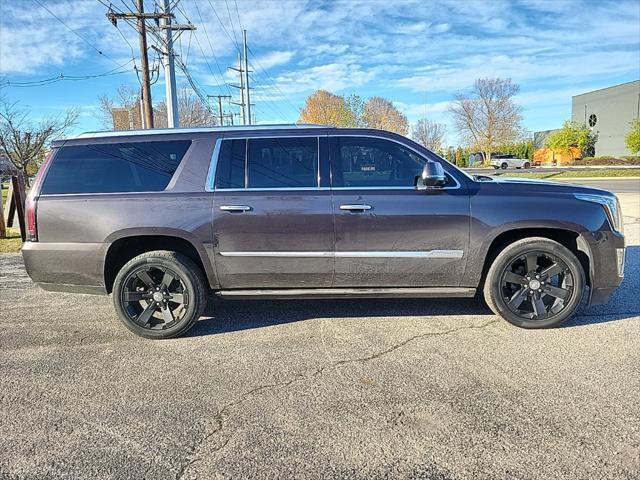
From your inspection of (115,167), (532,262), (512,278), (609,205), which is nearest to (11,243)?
(115,167)

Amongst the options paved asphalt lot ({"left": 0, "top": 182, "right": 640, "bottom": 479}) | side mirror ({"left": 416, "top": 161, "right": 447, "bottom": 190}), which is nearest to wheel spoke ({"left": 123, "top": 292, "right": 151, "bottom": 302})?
paved asphalt lot ({"left": 0, "top": 182, "right": 640, "bottom": 479})

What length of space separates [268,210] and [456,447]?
8.07 feet

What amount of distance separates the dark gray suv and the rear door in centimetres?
1

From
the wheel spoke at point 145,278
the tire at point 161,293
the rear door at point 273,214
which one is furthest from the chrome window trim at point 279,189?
the wheel spoke at point 145,278

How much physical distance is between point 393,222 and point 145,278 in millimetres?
2404

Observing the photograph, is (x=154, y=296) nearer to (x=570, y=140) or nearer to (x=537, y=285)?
(x=537, y=285)

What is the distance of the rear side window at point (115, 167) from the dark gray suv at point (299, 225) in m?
0.01

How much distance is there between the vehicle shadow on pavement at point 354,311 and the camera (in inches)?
179

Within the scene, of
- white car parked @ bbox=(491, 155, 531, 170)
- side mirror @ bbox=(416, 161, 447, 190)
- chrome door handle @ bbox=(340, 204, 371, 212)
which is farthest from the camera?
white car parked @ bbox=(491, 155, 531, 170)

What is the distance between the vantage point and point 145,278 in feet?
14.0

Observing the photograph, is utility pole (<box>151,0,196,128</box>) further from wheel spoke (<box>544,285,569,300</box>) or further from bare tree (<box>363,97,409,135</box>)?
bare tree (<box>363,97,409,135</box>)

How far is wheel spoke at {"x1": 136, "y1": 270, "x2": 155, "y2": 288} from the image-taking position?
4.25 metres

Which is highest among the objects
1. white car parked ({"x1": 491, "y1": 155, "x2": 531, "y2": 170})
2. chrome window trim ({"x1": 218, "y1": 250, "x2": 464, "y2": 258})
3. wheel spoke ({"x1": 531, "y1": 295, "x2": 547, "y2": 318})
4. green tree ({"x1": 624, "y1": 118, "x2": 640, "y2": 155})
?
green tree ({"x1": 624, "y1": 118, "x2": 640, "y2": 155})

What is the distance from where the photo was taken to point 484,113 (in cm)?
6375
